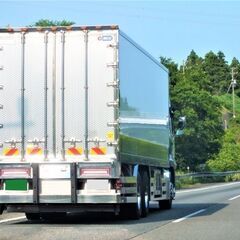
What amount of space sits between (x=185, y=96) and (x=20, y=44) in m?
38.2

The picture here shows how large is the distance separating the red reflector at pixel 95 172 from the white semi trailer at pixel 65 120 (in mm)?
22

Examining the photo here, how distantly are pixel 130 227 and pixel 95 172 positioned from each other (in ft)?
4.64

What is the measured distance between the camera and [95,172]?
14961 mm

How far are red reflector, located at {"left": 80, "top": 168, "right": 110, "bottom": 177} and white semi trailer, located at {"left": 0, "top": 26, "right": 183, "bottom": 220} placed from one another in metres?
0.02

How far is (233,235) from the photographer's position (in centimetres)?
1366

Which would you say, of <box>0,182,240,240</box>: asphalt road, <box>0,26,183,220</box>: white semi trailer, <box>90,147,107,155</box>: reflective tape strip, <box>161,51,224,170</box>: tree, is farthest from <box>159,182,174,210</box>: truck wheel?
<box>161,51,224,170</box>: tree

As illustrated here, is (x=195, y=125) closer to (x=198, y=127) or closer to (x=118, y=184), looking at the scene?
(x=198, y=127)

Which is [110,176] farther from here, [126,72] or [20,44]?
[20,44]

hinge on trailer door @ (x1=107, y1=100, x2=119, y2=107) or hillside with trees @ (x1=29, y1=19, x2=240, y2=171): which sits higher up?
hillside with trees @ (x1=29, y1=19, x2=240, y2=171)

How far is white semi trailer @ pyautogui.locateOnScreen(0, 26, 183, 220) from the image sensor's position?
15016mm

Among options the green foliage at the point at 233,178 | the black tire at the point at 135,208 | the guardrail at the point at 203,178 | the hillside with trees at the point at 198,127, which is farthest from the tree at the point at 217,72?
the black tire at the point at 135,208

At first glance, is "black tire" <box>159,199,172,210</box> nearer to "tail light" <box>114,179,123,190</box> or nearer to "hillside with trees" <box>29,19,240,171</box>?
"tail light" <box>114,179,123,190</box>

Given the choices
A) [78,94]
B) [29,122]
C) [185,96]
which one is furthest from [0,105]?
[185,96]

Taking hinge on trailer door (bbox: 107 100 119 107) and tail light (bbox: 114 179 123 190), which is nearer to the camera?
tail light (bbox: 114 179 123 190)
